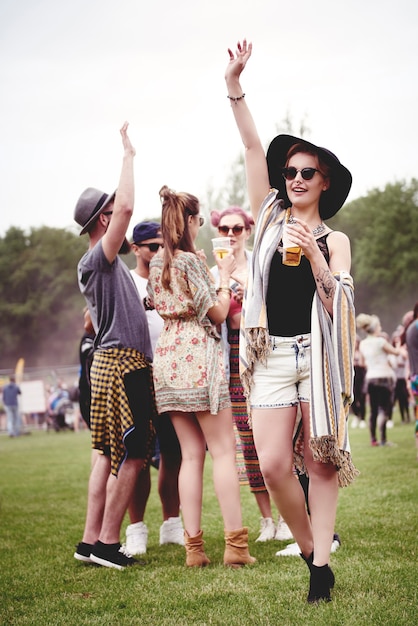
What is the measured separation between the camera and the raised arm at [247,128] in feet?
12.3

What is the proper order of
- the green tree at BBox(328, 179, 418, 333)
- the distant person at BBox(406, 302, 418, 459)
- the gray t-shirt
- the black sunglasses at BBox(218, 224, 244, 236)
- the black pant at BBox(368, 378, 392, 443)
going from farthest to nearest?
the green tree at BBox(328, 179, 418, 333) < the black pant at BBox(368, 378, 392, 443) < the distant person at BBox(406, 302, 418, 459) < the black sunglasses at BBox(218, 224, 244, 236) < the gray t-shirt

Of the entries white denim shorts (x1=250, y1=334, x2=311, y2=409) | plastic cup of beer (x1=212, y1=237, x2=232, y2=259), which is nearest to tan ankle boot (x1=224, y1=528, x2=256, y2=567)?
white denim shorts (x1=250, y1=334, x2=311, y2=409)

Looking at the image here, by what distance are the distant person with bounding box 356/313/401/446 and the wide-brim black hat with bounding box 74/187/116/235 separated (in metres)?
8.18

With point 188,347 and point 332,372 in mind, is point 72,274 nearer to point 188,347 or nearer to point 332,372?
point 188,347

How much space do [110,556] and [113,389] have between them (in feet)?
3.44

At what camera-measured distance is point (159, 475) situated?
221 inches

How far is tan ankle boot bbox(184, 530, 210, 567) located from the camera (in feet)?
15.0

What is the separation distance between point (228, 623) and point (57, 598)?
3.72 ft

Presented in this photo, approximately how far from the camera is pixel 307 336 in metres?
3.54

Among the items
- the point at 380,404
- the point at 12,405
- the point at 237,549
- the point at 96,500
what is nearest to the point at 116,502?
the point at 96,500

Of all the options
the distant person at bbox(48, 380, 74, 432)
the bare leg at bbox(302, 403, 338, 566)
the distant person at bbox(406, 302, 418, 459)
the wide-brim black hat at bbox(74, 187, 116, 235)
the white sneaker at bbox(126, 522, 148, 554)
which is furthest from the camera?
the distant person at bbox(48, 380, 74, 432)

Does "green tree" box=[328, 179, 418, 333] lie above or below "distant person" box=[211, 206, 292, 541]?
above

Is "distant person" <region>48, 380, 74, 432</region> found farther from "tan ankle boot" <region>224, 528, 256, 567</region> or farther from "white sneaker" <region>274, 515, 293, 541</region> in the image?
"tan ankle boot" <region>224, 528, 256, 567</region>

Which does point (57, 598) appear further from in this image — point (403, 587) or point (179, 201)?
point (179, 201)
